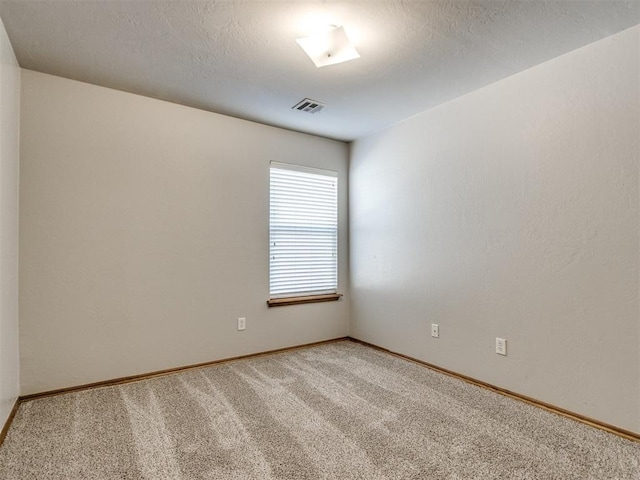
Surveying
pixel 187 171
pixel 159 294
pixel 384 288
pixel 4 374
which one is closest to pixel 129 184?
pixel 187 171

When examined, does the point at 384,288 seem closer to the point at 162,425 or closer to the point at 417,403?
the point at 417,403

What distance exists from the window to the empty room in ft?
0.13

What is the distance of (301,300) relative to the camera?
3711 millimetres

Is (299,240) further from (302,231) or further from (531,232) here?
(531,232)

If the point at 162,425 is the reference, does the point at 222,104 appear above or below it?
above

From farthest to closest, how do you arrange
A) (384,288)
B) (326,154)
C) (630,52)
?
1. (326,154)
2. (384,288)
3. (630,52)

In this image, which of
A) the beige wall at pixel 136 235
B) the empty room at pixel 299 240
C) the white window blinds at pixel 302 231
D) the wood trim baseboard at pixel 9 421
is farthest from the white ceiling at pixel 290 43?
the wood trim baseboard at pixel 9 421

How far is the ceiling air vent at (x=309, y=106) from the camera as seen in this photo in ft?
9.76

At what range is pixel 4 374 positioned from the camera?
202cm

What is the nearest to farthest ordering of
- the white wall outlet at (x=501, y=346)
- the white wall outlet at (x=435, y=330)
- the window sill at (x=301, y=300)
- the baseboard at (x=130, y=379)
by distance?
the baseboard at (x=130, y=379)
the white wall outlet at (x=501, y=346)
the white wall outlet at (x=435, y=330)
the window sill at (x=301, y=300)

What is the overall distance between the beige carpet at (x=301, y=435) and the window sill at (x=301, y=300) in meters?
0.86

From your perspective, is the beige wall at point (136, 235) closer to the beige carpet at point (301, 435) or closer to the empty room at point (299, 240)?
the empty room at point (299, 240)

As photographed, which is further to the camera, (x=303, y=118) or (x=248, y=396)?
(x=303, y=118)

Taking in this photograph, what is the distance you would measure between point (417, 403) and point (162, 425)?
1691 mm
